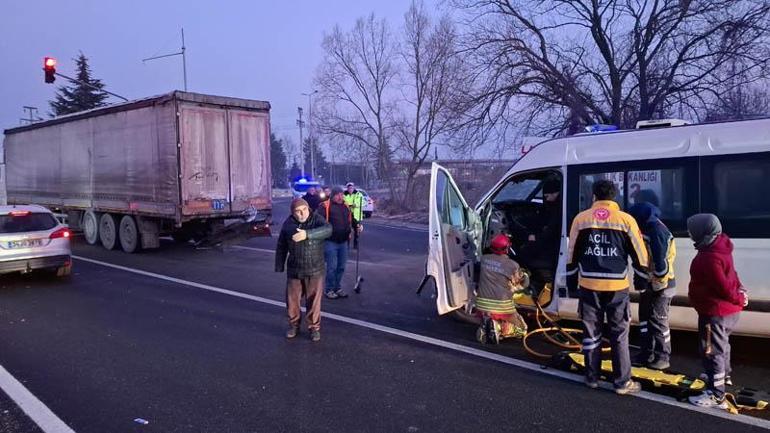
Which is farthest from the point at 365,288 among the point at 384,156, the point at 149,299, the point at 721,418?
the point at 384,156

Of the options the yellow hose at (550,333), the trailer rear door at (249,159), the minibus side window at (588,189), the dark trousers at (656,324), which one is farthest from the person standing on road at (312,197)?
the dark trousers at (656,324)

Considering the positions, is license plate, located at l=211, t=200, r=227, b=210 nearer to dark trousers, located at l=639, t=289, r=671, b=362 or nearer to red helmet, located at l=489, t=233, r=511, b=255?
red helmet, located at l=489, t=233, r=511, b=255

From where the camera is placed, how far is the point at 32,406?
4656mm

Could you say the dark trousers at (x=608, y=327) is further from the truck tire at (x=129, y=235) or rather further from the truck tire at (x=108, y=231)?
the truck tire at (x=108, y=231)

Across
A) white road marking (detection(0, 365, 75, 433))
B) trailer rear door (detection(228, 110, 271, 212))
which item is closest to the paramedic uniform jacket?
white road marking (detection(0, 365, 75, 433))

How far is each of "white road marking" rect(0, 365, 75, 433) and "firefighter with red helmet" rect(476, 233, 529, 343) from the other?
157 inches

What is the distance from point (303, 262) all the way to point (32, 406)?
280 cm

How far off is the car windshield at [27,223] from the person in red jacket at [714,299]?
1023cm

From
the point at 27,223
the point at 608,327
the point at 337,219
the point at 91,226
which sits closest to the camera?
the point at 608,327

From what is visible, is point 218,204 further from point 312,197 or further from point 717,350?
point 717,350

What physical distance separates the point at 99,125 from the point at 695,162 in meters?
13.9

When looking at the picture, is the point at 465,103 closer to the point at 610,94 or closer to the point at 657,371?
the point at 610,94

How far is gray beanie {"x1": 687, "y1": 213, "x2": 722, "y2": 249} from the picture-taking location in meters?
4.45

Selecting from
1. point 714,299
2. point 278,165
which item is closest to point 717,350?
point 714,299
